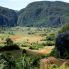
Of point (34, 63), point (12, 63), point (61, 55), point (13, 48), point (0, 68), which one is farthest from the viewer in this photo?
point (13, 48)

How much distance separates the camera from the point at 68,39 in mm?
48656

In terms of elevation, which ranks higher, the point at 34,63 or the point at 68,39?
the point at 68,39

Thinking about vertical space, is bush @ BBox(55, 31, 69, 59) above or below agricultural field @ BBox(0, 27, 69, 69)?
above

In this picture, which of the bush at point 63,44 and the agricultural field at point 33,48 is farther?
the bush at point 63,44

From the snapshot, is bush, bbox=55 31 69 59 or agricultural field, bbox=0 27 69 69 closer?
Result: agricultural field, bbox=0 27 69 69

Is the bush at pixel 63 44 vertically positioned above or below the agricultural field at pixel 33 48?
above

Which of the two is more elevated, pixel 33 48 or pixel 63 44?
pixel 63 44

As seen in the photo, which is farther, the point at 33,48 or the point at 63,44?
the point at 33,48

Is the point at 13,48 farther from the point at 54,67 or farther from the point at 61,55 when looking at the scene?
the point at 54,67

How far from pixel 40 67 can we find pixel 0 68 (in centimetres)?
501

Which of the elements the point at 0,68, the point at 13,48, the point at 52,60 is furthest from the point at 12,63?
the point at 13,48

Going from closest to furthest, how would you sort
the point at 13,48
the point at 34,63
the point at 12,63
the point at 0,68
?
the point at 12,63
the point at 0,68
the point at 34,63
the point at 13,48

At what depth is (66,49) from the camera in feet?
162

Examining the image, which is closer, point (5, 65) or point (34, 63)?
point (5, 65)
